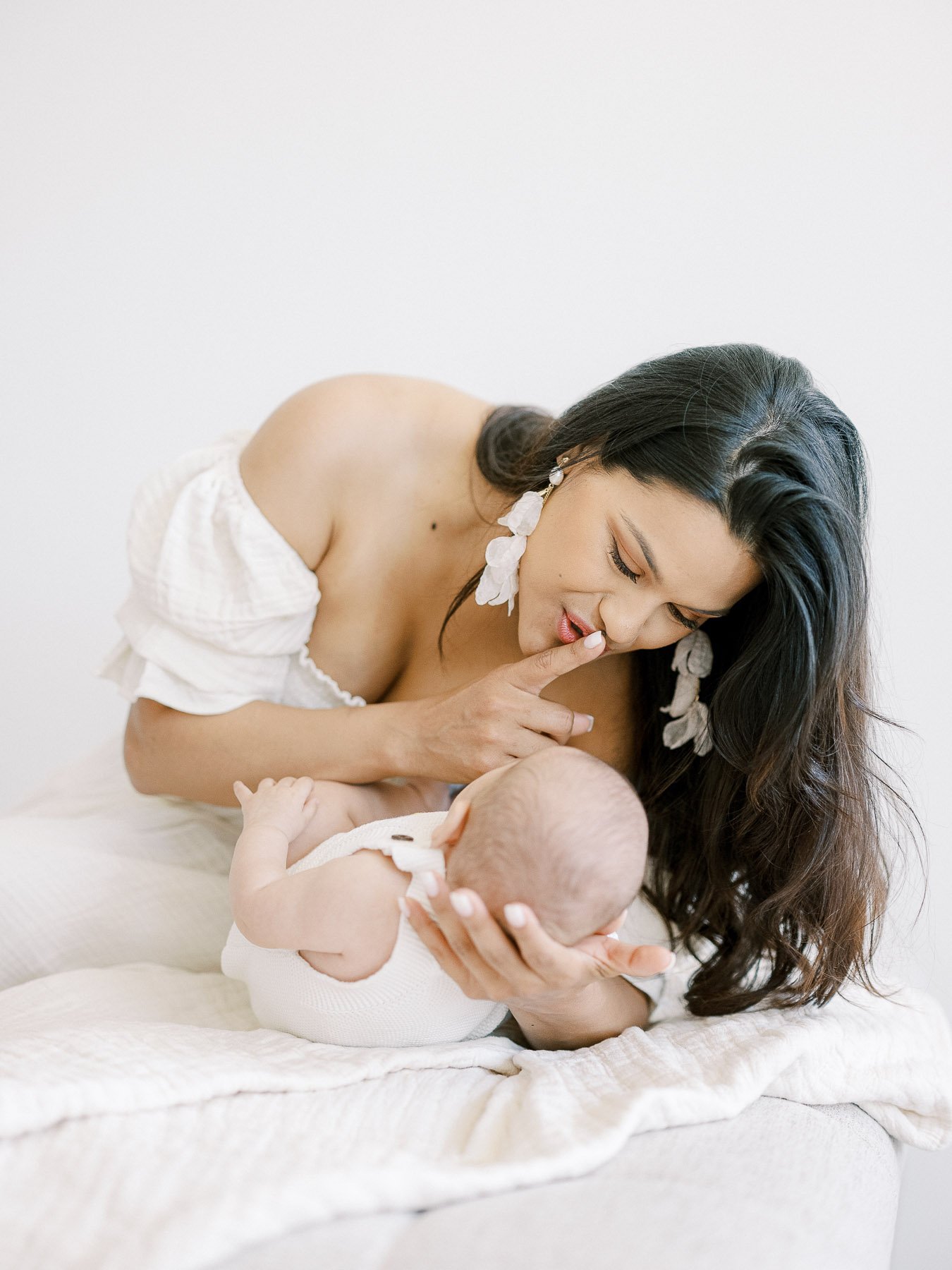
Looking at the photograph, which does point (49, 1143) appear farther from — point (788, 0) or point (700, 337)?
point (788, 0)

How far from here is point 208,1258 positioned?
0.65 meters

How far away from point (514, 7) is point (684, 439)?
128cm

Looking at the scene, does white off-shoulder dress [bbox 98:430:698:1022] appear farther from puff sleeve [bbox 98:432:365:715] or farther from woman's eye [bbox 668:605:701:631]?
woman's eye [bbox 668:605:701:631]

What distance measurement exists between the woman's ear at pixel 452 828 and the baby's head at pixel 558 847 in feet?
0.07

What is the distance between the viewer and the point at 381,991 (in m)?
0.99

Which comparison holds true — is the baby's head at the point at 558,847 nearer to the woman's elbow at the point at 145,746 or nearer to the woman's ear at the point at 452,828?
the woman's ear at the point at 452,828

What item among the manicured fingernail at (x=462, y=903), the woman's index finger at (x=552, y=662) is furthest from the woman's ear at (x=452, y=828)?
the woman's index finger at (x=552, y=662)

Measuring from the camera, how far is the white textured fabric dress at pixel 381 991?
99 centimetres

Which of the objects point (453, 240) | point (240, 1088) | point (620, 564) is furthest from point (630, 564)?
point (453, 240)

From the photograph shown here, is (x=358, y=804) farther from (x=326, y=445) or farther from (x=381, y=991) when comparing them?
(x=326, y=445)

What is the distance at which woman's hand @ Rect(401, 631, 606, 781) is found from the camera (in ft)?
3.85

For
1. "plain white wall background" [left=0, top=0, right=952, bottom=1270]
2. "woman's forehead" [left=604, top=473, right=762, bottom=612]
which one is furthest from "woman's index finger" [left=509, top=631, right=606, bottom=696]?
"plain white wall background" [left=0, top=0, right=952, bottom=1270]

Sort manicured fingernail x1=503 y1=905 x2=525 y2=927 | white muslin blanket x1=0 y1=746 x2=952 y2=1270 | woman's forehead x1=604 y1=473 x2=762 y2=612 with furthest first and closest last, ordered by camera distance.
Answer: woman's forehead x1=604 y1=473 x2=762 y2=612
manicured fingernail x1=503 y1=905 x2=525 y2=927
white muslin blanket x1=0 y1=746 x2=952 y2=1270

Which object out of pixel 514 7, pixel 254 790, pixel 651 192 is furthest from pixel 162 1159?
pixel 514 7
